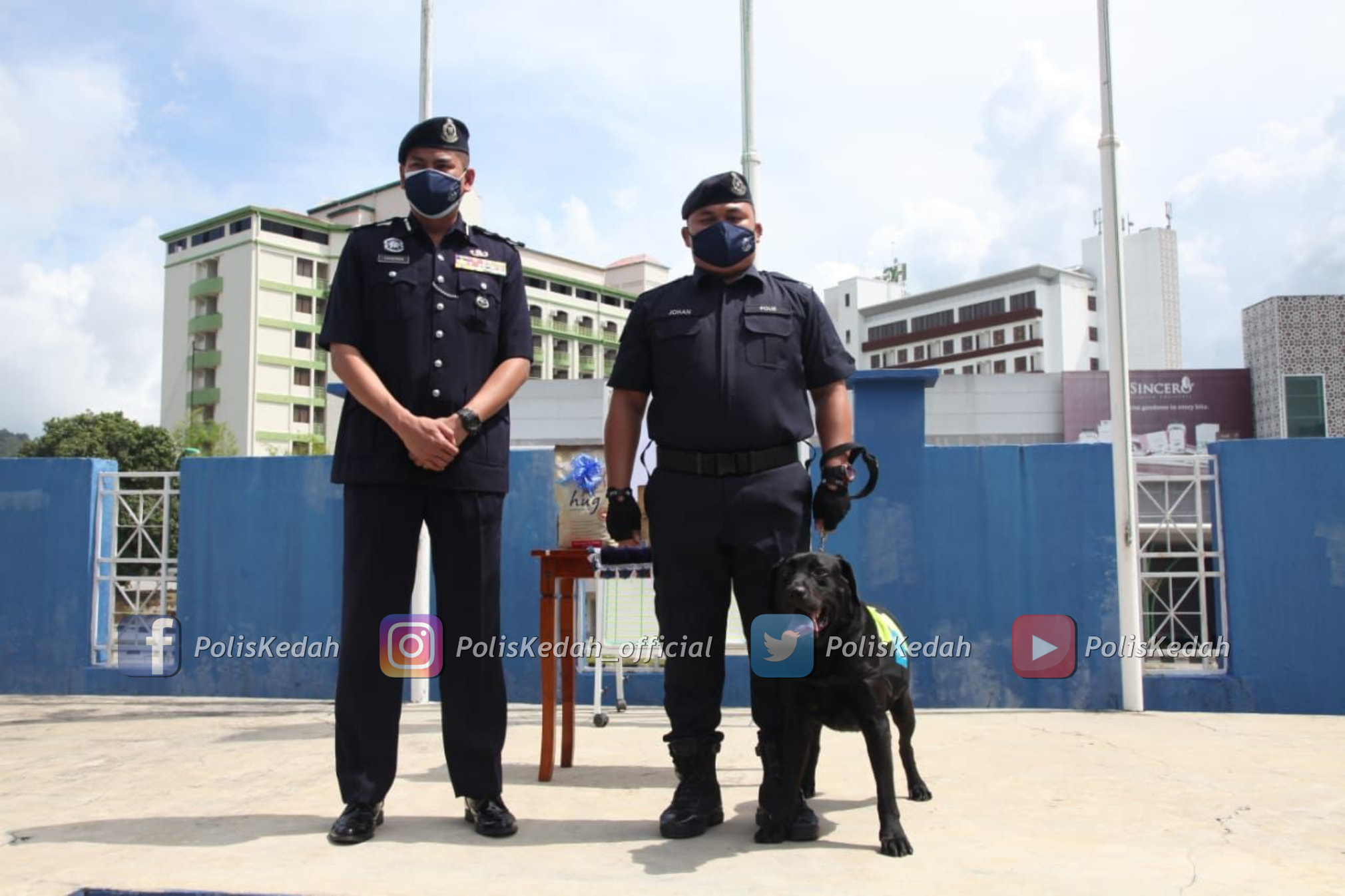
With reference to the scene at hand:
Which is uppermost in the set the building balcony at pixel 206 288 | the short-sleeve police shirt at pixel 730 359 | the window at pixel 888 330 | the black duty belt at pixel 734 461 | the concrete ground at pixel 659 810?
the window at pixel 888 330

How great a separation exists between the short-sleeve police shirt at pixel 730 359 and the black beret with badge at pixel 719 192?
24 centimetres

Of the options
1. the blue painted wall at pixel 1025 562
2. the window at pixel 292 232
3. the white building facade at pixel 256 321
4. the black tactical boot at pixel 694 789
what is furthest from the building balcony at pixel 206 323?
the black tactical boot at pixel 694 789

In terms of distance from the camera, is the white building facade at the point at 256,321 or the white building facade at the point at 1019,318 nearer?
the white building facade at the point at 256,321

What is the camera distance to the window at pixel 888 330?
3775 inches

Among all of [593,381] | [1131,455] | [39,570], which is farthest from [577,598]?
[593,381]

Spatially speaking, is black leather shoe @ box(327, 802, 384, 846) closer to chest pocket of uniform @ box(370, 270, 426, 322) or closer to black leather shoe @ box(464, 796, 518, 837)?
black leather shoe @ box(464, 796, 518, 837)

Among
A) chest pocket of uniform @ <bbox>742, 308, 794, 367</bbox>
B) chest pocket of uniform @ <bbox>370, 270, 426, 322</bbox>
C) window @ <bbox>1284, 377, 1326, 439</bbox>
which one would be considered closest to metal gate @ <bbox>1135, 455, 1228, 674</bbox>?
chest pocket of uniform @ <bbox>742, 308, 794, 367</bbox>

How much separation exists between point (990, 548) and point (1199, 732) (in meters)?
1.62

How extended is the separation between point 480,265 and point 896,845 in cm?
217

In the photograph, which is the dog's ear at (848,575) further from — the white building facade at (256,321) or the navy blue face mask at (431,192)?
the white building facade at (256,321)

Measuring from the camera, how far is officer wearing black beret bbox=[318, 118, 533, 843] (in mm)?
3264

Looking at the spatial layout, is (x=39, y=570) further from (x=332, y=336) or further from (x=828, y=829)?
(x=828, y=829)

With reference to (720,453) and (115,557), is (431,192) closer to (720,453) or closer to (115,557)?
(720,453)

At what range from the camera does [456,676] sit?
131 inches
